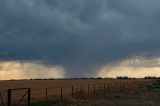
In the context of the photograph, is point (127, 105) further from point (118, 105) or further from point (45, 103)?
point (45, 103)

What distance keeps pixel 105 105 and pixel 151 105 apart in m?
3.82

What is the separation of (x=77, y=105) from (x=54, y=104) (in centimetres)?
194

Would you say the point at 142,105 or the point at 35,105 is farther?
the point at 142,105

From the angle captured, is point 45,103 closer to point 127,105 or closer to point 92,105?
point 92,105

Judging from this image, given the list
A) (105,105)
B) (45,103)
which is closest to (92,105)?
(105,105)

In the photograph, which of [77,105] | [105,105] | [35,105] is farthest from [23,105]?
[105,105]

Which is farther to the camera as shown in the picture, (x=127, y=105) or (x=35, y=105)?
(x=127, y=105)

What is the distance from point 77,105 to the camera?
35219 mm

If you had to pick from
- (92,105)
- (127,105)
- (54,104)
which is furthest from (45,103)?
(127,105)

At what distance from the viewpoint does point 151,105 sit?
35.0 metres

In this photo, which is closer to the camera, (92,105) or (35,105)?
(35,105)

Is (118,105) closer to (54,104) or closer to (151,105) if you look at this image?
(151,105)

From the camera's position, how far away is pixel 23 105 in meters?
33.1

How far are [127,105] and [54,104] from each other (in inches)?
238
